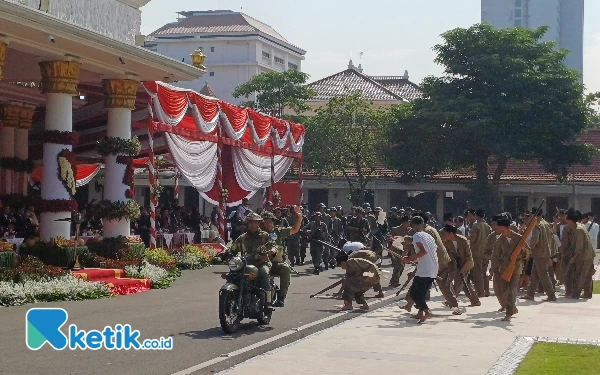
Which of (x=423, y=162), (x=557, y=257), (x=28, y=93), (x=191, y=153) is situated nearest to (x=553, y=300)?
(x=557, y=257)

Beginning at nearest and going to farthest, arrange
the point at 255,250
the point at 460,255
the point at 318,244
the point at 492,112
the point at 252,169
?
the point at 255,250 → the point at 460,255 → the point at 318,244 → the point at 252,169 → the point at 492,112

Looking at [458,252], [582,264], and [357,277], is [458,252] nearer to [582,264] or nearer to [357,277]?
[357,277]

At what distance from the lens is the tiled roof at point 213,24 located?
84000mm

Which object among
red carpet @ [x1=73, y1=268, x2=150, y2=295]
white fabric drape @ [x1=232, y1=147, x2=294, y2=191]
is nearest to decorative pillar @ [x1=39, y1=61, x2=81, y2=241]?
red carpet @ [x1=73, y1=268, x2=150, y2=295]

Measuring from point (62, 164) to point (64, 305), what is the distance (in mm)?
4453

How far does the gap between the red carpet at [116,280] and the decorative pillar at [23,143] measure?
24.1ft

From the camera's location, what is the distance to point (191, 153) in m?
24.8

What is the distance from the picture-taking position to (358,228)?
77.3ft

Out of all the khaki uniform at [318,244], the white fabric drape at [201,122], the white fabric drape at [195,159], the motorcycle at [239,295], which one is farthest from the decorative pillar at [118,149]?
the motorcycle at [239,295]

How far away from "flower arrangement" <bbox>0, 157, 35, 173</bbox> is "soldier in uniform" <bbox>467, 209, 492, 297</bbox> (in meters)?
12.5

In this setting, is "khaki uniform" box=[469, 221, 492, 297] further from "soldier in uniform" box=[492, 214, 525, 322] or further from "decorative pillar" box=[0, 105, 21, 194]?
"decorative pillar" box=[0, 105, 21, 194]

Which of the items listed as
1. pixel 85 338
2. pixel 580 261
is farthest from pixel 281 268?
Result: pixel 580 261

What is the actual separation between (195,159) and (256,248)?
1239 centimetres

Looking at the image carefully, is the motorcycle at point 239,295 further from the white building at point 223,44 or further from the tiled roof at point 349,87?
the white building at point 223,44
